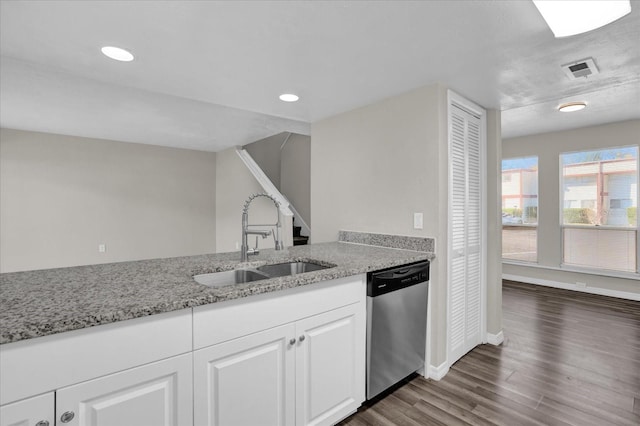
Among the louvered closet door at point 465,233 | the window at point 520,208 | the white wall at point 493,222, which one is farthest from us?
the window at point 520,208

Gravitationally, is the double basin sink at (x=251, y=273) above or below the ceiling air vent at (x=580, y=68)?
below

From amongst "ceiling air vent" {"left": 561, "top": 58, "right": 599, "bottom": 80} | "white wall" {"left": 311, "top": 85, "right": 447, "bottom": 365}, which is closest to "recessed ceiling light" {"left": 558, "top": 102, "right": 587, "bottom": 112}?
"ceiling air vent" {"left": 561, "top": 58, "right": 599, "bottom": 80}

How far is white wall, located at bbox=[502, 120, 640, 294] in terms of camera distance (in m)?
4.36

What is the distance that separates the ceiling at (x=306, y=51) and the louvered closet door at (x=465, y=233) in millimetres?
336

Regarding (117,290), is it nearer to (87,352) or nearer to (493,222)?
(87,352)

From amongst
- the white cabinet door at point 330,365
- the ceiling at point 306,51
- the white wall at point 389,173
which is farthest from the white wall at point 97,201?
the white cabinet door at point 330,365

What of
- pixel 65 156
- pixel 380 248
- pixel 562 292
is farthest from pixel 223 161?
pixel 562 292

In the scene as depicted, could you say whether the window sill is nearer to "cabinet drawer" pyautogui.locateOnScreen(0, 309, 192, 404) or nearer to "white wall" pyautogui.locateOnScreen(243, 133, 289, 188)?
"white wall" pyautogui.locateOnScreen(243, 133, 289, 188)

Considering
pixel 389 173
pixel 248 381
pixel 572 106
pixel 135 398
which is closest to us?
pixel 135 398

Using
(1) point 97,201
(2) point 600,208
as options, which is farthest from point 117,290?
(2) point 600,208

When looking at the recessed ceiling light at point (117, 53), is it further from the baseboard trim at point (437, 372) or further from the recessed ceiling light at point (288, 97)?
the baseboard trim at point (437, 372)

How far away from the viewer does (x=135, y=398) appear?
1.10 meters

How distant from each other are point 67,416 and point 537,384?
8.77ft

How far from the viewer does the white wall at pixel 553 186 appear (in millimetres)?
4355
